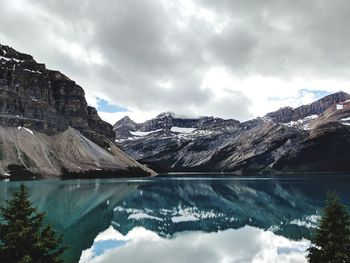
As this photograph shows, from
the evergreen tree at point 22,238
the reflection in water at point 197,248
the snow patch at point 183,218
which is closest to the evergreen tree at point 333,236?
the evergreen tree at point 22,238

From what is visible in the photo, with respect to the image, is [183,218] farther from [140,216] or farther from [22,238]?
[22,238]

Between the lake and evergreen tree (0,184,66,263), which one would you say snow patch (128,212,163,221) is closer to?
the lake

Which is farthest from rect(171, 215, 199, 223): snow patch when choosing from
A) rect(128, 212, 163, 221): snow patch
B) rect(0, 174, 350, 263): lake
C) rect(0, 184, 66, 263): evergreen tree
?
rect(0, 184, 66, 263): evergreen tree

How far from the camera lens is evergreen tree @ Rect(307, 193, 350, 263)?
1802 centimetres

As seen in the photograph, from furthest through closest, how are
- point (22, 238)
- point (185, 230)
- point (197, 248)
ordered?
point (185, 230)
point (197, 248)
point (22, 238)

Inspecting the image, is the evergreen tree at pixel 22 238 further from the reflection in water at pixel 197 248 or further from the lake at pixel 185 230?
the reflection in water at pixel 197 248

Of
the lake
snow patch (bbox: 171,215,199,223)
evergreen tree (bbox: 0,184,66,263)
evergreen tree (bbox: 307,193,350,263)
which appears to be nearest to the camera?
evergreen tree (bbox: 0,184,66,263)

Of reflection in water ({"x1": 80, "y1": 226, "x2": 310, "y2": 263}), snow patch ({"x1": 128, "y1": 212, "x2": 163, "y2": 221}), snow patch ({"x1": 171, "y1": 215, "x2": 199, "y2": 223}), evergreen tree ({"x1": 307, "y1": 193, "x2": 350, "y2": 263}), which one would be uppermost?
evergreen tree ({"x1": 307, "y1": 193, "x2": 350, "y2": 263})

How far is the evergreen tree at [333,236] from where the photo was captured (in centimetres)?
1802

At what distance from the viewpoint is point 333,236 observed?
59.9ft

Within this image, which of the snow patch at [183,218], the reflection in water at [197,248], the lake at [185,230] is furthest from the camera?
the snow patch at [183,218]

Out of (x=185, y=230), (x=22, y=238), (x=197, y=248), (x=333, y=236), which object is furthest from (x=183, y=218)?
(x=22, y=238)

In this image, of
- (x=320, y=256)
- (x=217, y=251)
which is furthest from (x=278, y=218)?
(x=320, y=256)

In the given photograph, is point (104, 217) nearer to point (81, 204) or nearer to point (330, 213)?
point (81, 204)
